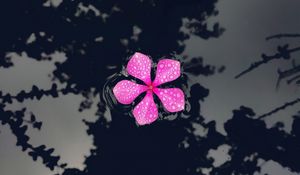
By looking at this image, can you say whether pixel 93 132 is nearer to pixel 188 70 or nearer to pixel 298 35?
pixel 188 70

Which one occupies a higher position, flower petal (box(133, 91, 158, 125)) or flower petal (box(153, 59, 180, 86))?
flower petal (box(153, 59, 180, 86))

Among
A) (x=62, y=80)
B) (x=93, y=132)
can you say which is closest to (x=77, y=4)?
(x=62, y=80)

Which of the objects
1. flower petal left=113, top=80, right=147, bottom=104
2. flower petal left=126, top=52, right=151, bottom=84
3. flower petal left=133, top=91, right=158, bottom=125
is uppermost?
flower petal left=126, top=52, right=151, bottom=84

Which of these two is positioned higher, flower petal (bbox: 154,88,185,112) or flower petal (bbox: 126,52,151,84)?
flower petal (bbox: 126,52,151,84)

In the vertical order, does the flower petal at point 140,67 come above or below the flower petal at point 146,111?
above
